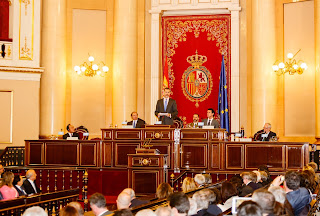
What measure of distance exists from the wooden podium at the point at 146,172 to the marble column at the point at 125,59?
5010 millimetres

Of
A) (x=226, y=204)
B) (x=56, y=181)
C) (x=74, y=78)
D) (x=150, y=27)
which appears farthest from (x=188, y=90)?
(x=226, y=204)

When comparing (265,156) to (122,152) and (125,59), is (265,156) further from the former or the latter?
(125,59)

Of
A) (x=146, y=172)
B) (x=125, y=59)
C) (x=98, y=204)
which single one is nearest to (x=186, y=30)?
(x=125, y=59)

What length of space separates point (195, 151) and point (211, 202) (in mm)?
6563

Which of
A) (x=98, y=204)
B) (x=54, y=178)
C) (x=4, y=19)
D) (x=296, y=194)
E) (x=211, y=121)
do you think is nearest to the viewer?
(x=98, y=204)

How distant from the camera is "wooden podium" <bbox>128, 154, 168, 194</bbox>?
11.5 m

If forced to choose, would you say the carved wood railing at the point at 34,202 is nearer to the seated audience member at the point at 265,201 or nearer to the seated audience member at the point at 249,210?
the seated audience member at the point at 265,201

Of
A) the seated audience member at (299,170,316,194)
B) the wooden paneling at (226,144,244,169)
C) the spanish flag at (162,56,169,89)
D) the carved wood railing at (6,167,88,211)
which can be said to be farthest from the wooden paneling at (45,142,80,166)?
the seated audience member at (299,170,316,194)

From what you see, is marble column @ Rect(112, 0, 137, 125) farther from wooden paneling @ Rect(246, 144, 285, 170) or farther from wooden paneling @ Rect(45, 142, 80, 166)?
wooden paneling @ Rect(246, 144, 285, 170)

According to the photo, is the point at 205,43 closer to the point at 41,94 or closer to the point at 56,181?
the point at 41,94

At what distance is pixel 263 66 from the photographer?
1605 cm

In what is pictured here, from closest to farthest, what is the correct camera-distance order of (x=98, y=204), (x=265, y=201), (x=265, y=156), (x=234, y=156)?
1. (x=265, y=201)
2. (x=98, y=204)
3. (x=265, y=156)
4. (x=234, y=156)

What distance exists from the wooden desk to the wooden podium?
38.3 inches

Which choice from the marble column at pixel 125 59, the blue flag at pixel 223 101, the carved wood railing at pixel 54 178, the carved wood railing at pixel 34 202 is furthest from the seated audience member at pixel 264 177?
the marble column at pixel 125 59
